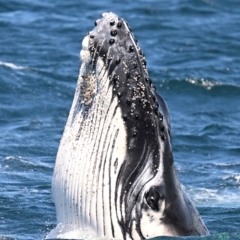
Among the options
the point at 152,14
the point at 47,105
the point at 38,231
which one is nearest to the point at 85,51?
the point at 38,231

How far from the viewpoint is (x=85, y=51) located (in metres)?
9.79

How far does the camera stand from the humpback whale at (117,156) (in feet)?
31.2

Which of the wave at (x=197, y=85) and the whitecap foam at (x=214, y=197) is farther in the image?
the wave at (x=197, y=85)

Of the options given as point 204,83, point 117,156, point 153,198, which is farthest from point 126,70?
point 204,83

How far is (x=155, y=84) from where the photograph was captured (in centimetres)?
2794

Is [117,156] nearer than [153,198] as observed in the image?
No

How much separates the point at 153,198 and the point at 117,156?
56 cm

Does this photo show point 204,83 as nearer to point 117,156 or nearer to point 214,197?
point 214,197

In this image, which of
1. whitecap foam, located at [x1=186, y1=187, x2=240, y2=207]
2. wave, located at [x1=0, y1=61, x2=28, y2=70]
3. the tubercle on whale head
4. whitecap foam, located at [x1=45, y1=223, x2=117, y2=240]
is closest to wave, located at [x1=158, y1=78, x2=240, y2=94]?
wave, located at [x1=0, y1=61, x2=28, y2=70]

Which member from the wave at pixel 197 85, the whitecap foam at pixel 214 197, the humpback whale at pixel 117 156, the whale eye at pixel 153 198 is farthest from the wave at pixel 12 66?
the whale eye at pixel 153 198

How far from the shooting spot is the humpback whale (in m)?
9.52

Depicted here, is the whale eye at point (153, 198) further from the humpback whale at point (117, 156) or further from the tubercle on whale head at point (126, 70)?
the tubercle on whale head at point (126, 70)

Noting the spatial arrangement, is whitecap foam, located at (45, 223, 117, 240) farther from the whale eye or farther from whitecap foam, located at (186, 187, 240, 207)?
whitecap foam, located at (186, 187, 240, 207)

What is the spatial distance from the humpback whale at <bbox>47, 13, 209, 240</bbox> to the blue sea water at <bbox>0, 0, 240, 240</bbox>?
1.63 meters
